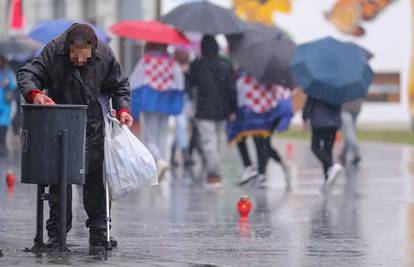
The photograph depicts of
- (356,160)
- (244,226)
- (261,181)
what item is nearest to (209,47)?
(261,181)

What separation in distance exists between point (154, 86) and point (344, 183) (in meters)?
2.78

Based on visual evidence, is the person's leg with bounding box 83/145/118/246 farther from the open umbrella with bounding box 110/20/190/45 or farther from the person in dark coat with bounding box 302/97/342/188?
the open umbrella with bounding box 110/20/190/45

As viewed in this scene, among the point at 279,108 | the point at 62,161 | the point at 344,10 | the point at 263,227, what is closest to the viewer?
the point at 62,161

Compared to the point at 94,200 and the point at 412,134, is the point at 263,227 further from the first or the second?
the point at 412,134

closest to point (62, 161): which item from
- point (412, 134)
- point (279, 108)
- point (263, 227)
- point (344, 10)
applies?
point (263, 227)

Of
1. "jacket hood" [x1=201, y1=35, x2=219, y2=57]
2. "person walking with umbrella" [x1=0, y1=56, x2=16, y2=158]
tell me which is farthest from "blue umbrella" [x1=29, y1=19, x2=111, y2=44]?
"person walking with umbrella" [x1=0, y1=56, x2=16, y2=158]

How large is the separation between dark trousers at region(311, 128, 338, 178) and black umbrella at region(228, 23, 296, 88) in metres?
0.85

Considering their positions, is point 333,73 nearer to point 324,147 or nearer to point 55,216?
point 324,147

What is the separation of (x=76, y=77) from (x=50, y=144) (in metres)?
0.55

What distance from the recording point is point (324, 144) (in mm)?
19094

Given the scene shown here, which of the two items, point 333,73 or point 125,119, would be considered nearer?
point 125,119

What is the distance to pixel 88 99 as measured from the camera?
10.7 metres

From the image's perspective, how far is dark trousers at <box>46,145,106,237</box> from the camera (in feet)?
35.4

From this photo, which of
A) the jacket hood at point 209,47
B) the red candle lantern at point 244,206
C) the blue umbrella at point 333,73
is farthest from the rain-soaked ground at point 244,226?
the jacket hood at point 209,47
